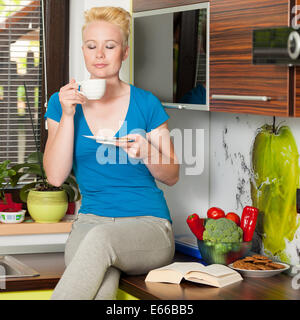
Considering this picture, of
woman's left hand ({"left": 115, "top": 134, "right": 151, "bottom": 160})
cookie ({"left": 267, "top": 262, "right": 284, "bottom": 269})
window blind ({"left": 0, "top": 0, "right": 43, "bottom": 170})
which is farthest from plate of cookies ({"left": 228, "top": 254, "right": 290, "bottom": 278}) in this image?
window blind ({"left": 0, "top": 0, "right": 43, "bottom": 170})

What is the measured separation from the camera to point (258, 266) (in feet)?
7.45

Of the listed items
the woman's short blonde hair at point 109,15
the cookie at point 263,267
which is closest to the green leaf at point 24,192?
the woman's short blonde hair at point 109,15

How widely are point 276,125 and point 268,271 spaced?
516 millimetres

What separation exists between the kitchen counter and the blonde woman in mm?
84

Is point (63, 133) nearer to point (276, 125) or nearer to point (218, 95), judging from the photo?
point (218, 95)

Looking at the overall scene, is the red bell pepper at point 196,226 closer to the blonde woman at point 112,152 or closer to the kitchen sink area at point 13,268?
the blonde woman at point 112,152

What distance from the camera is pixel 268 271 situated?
2.24 meters

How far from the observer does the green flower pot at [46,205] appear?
2713mm

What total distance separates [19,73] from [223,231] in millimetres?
1193

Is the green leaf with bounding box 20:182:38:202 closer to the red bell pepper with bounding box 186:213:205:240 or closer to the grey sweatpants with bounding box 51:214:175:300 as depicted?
the grey sweatpants with bounding box 51:214:175:300

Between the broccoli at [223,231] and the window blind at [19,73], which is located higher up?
the window blind at [19,73]

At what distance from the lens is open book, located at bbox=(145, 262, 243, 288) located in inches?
84.5

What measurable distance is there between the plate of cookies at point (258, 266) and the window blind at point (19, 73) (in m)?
1.14

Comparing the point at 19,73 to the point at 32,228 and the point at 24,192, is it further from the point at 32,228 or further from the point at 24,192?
the point at 32,228
